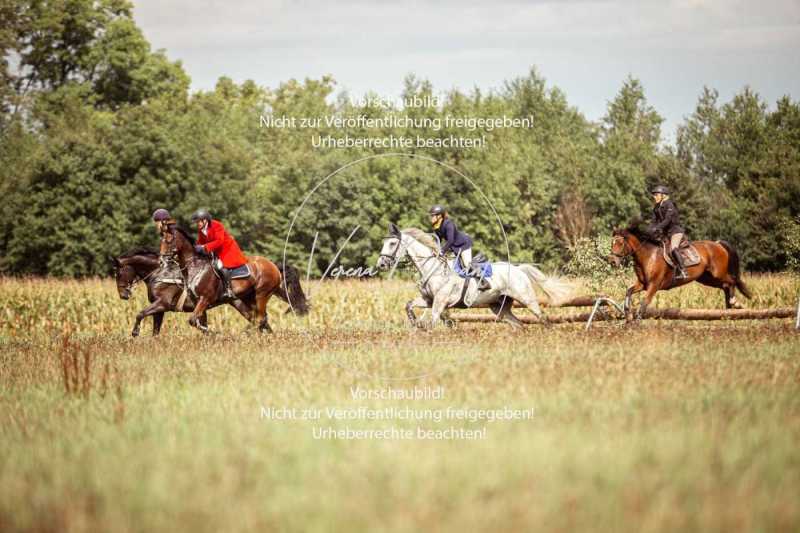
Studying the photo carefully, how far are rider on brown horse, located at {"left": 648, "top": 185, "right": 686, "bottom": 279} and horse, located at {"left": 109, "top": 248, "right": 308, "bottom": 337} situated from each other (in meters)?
7.21

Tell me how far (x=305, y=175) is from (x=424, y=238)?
25288 millimetres

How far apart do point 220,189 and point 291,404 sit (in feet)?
119

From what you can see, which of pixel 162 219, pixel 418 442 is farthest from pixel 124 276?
pixel 418 442

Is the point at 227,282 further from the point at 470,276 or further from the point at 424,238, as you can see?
the point at 470,276

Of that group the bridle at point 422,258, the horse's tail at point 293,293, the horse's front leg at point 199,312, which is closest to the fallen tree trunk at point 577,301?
the bridle at point 422,258

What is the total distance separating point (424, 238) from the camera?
1495 centimetres

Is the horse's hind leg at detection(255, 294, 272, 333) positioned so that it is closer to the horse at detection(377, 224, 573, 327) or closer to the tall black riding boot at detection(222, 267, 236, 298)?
the tall black riding boot at detection(222, 267, 236, 298)

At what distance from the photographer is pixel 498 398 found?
861 centimetres

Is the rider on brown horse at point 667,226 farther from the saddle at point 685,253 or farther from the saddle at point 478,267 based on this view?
the saddle at point 478,267

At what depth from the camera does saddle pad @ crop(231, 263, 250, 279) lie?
1619 centimetres

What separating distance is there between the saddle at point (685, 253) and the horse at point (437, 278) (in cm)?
337

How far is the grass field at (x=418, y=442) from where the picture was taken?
5.32 meters

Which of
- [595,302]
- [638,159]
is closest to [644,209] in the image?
[638,159]

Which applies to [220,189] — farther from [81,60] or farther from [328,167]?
[81,60]
